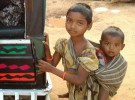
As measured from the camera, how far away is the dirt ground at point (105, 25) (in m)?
4.57

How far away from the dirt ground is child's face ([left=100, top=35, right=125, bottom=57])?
1367 millimetres

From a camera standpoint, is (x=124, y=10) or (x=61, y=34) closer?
(x=61, y=34)

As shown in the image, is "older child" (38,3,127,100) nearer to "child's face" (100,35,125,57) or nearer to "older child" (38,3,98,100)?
"older child" (38,3,98,100)

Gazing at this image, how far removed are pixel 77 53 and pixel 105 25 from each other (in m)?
4.47

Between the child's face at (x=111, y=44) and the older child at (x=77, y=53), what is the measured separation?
14cm

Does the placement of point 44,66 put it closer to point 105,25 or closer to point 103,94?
point 103,94

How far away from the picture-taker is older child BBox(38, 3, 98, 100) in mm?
2896

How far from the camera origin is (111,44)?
3.03 m

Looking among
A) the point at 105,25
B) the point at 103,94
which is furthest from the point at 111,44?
the point at 105,25

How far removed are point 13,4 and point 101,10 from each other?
5739mm

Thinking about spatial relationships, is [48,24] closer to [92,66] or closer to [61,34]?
[61,34]

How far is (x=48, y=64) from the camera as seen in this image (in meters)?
2.94

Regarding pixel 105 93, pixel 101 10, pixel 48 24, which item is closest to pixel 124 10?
pixel 101 10

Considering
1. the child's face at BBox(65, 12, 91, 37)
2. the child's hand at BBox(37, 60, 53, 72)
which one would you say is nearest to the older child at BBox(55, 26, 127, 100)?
the child's face at BBox(65, 12, 91, 37)
